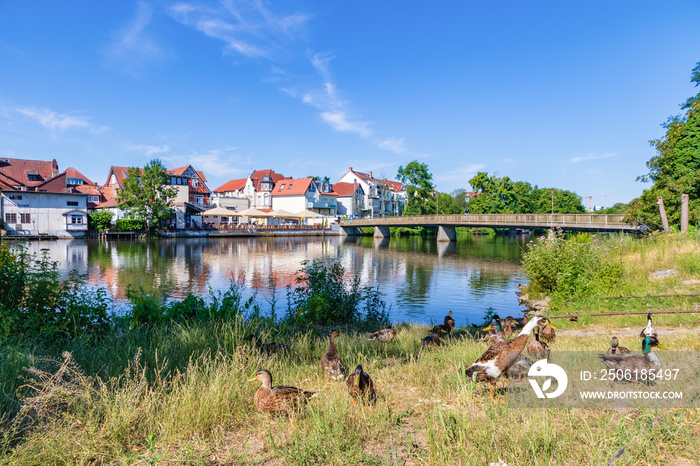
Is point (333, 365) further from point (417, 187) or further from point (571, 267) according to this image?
point (417, 187)

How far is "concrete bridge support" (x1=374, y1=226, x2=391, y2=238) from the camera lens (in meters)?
74.0

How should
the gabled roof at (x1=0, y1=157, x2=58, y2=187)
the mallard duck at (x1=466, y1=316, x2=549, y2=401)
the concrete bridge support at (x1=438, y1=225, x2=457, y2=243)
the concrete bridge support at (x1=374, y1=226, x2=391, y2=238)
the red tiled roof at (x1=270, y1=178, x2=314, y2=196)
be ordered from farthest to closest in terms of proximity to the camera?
the red tiled roof at (x1=270, y1=178, x2=314, y2=196), the concrete bridge support at (x1=374, y1=226, x2=391, y2=238), the concrete bridge support at (x1=438, y1=225, x2=457, y2=243), the gabled roof at (x1=0, y1=157, x2=58, y2=187), the mallard duck at (x1=466, y1=316, x2=549, y2=401)

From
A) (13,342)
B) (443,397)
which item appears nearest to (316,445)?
(443,397)

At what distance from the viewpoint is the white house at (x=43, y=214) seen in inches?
2084

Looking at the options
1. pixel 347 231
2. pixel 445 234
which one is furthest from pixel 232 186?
pixel 445 234

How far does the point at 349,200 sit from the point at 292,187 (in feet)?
54.0

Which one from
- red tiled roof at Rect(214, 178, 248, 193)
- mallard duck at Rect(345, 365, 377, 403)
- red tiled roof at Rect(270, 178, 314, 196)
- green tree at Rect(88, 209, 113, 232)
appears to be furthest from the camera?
red tiled roof at Rect(214, 178, 248, 193)

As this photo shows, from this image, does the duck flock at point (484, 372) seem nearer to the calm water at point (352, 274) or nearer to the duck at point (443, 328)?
the duck at point (443, 328)

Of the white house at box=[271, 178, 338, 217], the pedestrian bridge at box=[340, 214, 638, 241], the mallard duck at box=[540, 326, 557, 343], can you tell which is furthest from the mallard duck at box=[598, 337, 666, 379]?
the white house at box=[271, 178, 338, 217]

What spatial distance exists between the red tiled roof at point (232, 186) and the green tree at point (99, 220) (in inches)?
1478

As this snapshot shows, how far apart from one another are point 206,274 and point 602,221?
1500 inches

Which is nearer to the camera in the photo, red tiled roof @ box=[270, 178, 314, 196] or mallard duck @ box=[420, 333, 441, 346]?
mallard duck @ box=[420, 333, 441, 346]

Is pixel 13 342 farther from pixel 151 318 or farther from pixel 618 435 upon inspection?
pixel 618 435

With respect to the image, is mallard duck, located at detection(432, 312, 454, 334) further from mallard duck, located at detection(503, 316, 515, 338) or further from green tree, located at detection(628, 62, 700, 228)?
green tree, located at detection(628, 62, 700, 228)
